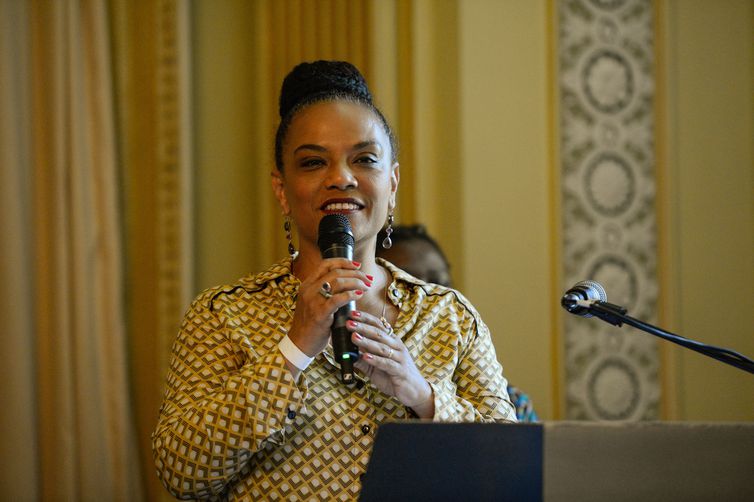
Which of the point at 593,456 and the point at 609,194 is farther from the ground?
the point at 609,194

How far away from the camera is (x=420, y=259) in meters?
2.99

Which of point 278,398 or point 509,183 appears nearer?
point 278,398

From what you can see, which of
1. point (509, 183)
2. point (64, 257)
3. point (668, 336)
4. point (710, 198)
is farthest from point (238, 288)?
point (710, 198)

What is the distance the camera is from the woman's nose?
5.80 feet

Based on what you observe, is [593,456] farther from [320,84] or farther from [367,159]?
[320,84]

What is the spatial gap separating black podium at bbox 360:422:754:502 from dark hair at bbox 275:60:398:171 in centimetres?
92

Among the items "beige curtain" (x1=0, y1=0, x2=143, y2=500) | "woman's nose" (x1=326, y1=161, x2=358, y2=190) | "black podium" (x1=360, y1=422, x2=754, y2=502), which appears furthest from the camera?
"beige curtain" (x1=0, y1=0, x2=143, y2=500)

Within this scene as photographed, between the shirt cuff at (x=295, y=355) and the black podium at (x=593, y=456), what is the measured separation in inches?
17.1

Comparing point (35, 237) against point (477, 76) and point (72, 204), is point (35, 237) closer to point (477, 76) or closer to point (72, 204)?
point (72, 204)

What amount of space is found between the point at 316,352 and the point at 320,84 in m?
0.65

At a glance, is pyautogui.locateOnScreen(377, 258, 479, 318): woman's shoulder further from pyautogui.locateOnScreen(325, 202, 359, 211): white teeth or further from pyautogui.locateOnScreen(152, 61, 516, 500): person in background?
pyautogui.locateOnScreen(325, 202, 359, 211): white teeth

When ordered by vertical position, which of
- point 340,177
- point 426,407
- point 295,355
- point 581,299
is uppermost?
point 340,177

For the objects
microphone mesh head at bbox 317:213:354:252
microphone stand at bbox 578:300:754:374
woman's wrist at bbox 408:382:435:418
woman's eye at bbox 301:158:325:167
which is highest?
woman's eye at bbox 301:158:325:167

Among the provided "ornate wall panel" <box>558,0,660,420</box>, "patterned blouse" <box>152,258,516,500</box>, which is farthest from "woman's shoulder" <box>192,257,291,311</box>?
"ornate wall panel" <box>558,0,660,420</box>
